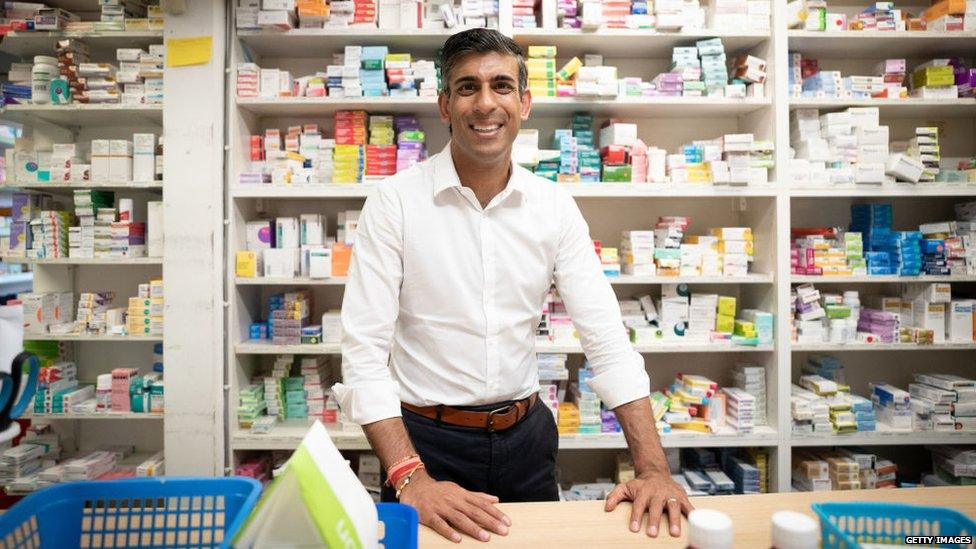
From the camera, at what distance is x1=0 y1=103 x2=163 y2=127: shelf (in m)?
3.17

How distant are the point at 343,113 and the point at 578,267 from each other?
6.68 feet

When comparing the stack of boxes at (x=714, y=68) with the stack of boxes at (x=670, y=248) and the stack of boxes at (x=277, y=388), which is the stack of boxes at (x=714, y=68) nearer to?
the stack of boxes at (x=670, y=248)

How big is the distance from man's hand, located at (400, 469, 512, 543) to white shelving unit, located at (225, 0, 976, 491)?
196 centimetres

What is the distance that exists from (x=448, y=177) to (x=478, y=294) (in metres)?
0.40

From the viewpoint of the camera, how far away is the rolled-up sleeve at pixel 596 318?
164 centimetres

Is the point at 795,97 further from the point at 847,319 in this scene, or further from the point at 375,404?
the point at 375,404

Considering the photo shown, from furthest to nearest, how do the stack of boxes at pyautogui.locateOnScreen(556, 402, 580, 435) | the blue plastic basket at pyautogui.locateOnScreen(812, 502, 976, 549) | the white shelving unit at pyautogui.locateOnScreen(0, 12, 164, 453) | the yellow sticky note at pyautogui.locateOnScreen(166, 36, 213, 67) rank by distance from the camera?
the white shelving unit at pyautogui.locateOnScreen(0, 12, 164, 453), the stack of boxes at pyautogui.locateOnScreen(556, 402, 580, 435), the yellow sticky note at pyautogui.locateOnScreen(166, 36, 213, 67), the blue plastic basket at pyautogui.locateOnScreen(812, 502, 976, 549)

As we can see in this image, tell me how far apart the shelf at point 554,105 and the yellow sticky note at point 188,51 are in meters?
0.29

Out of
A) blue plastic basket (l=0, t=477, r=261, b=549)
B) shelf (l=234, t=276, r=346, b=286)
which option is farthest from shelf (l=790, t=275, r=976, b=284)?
blue plastic basket (l=0, t=477, r=261, b=549)

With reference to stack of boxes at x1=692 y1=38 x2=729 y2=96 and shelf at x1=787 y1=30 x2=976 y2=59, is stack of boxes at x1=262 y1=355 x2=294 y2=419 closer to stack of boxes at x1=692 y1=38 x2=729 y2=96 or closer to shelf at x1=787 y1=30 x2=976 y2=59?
stack of boxes at x1=692 y1=38 x2=729 y2=96

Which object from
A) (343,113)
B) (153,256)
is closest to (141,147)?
(153,256)

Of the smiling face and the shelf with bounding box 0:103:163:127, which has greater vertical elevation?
the shelf with bounding box 0:103:163:127

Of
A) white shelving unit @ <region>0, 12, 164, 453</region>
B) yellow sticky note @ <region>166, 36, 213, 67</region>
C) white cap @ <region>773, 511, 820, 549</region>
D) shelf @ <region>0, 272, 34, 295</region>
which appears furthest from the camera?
shelf @ <region>0, 272, 34, 295</region>

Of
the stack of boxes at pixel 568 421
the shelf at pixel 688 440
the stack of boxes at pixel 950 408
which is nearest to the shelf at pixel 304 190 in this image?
the stack of boxes at pixel 568 421
